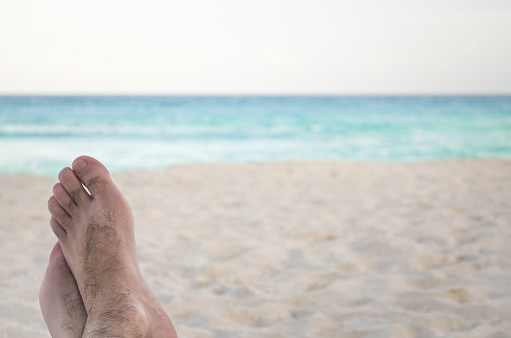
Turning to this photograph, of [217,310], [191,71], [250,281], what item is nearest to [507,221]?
[250,281]

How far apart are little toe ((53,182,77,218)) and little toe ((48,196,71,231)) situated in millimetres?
14

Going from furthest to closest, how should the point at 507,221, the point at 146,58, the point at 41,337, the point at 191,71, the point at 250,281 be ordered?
the point at 191,71 < the point at 146,58 < the point at 507,221 < the point at 250,281 < the point at 41,337

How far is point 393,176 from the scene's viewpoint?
4.21 m

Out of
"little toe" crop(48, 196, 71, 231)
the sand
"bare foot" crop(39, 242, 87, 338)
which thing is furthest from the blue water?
"bare foot" crop(39, 242, 87, 338)

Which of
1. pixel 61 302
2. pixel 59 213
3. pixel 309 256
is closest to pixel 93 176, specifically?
pixel 59 213

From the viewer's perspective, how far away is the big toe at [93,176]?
1.44m

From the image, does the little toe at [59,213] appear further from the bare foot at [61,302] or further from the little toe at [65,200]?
the bare foot at [61,302]

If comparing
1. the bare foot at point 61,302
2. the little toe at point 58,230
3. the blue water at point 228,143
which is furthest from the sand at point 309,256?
the blue water at point 228,143

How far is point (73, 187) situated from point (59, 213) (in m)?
0.10

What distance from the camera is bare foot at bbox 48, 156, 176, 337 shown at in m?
1.07

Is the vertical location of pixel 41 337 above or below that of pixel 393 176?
above

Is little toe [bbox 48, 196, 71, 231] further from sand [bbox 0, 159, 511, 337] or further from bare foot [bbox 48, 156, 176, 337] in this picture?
sand [bbox 0, 159, 511, 337]

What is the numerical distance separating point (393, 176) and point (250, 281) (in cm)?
284

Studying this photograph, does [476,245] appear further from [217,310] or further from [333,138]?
[333,138]
